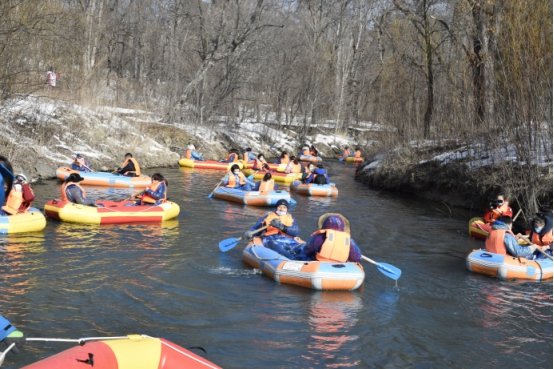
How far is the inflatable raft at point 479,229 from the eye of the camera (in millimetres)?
12878

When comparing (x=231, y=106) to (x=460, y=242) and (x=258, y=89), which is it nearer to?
(x=258, y=89)

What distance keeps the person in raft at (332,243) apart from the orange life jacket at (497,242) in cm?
267

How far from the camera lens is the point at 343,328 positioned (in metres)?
7.11

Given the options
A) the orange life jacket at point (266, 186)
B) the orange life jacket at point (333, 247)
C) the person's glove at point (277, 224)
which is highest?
the orange life jacket at point (266, 186)

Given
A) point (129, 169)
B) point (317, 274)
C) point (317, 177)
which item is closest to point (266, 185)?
point (317, 177)

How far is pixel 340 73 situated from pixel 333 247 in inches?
1378

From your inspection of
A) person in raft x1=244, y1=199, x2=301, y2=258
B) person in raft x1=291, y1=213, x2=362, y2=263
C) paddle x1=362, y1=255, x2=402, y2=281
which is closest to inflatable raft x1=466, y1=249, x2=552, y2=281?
paddle x1=362, y1=255, x2=402, y2=281

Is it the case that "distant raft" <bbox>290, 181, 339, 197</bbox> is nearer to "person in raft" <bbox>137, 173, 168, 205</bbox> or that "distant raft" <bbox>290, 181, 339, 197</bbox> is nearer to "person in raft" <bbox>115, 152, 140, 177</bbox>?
"person in raft" <bbox>115, 152, 140, 177</bbox>

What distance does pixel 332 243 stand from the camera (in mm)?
8625

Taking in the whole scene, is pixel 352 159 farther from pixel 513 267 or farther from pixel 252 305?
pixel 252 305

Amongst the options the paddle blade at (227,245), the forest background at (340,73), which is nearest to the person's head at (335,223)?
the paddle blade at (227,245)

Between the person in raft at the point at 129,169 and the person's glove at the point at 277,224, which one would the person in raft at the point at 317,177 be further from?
the person's glove at the point at 277,224

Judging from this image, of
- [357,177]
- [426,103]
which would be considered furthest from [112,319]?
[357,177]

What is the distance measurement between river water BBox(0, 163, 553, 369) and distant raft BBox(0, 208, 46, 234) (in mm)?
172
